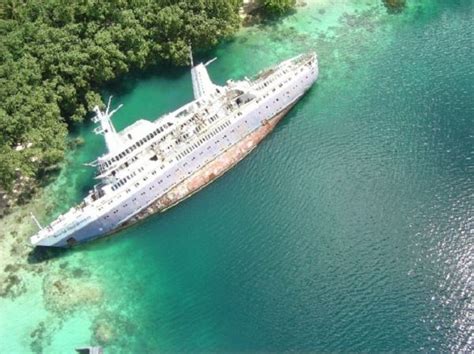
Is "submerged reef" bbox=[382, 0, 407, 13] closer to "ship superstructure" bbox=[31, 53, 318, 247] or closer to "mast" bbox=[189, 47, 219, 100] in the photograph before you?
"ship superstructure" bbox=[31, 53, 318, 247]

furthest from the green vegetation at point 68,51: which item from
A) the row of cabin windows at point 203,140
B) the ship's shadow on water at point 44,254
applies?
the row of cabin windows at point 203,140

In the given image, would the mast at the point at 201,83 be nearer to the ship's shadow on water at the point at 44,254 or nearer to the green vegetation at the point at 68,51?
the green vegetation at the point at 68,51

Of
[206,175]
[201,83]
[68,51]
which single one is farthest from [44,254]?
[201,83]

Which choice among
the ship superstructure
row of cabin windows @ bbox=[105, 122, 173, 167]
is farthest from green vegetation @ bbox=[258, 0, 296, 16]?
row of cabin windows @ bbox=[105, 122, 173, 167]

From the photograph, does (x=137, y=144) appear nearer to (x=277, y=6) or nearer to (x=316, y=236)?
(x=316, y=236)

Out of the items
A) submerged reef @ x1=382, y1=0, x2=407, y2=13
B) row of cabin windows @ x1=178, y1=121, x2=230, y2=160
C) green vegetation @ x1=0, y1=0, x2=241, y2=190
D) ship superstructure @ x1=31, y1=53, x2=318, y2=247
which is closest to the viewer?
ship superstructure @ x1=31, y1=53, x2=318, y2=247

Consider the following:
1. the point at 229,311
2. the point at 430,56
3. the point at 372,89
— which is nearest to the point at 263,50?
the point at 372,89
